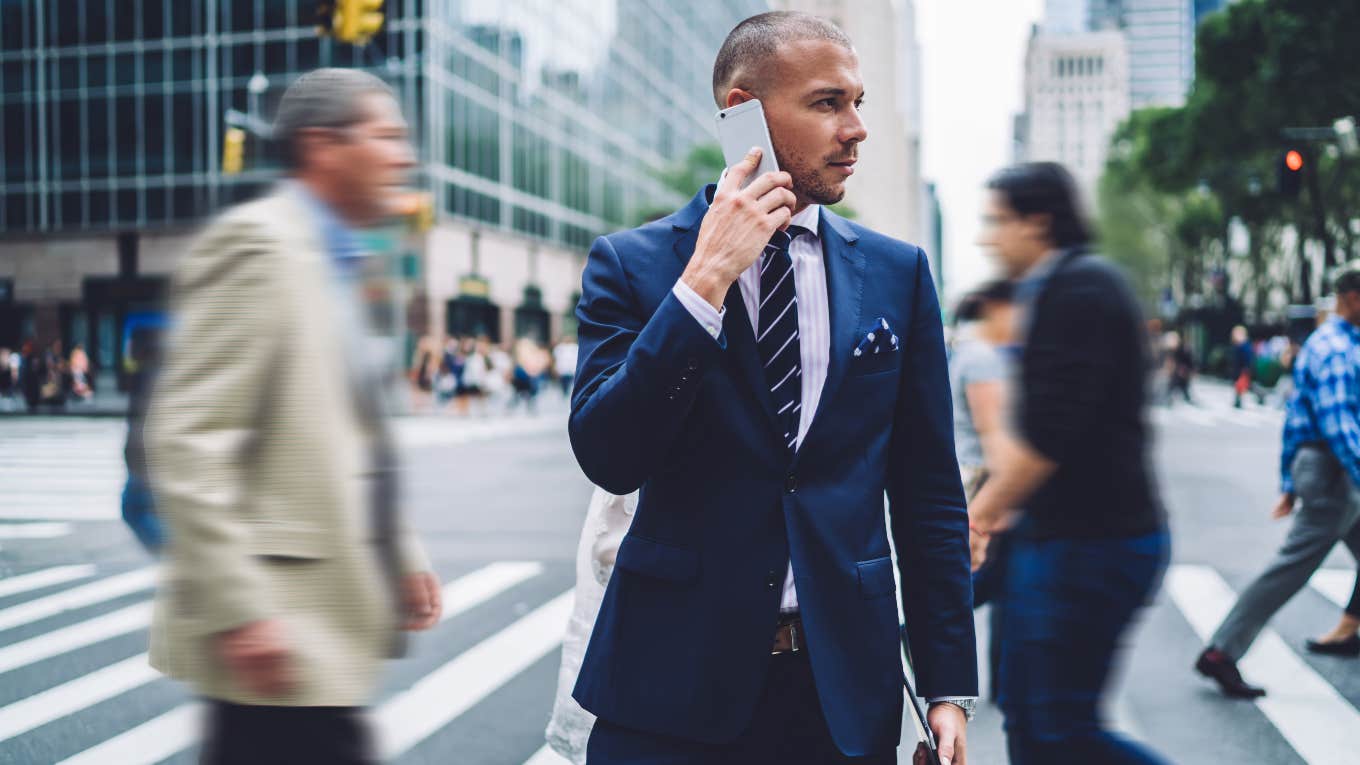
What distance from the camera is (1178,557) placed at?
931 centimetres

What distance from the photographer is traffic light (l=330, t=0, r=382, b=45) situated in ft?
30.9

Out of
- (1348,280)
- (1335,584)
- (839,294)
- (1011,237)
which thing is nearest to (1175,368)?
(1335,584)

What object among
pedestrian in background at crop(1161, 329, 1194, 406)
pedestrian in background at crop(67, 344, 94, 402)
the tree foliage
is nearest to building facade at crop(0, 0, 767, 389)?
pedestrian in background at crop(67, 344, 94, 402)

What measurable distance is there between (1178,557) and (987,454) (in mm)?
5340

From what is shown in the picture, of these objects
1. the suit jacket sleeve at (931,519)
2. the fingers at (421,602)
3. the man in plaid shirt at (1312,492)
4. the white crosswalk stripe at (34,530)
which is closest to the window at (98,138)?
the white crosswalk stripe at (34,530)

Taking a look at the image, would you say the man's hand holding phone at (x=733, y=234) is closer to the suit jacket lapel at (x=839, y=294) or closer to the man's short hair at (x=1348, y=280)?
the suit jacket lapel at (x=839, y=294)

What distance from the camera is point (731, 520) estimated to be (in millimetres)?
1976

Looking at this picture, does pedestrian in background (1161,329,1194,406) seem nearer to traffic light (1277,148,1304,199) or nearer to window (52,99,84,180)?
traffic light (1277,148,1304,199)

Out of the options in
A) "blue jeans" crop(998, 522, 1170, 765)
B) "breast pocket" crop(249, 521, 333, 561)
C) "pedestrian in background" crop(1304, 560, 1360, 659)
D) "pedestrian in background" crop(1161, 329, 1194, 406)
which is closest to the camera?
"breast pocket" crop(249, 521, 333, 561)

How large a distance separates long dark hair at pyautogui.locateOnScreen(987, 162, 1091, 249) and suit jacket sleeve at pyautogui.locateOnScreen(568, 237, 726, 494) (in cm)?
177

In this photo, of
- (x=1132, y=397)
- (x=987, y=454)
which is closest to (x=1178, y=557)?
(x=987, y=454)

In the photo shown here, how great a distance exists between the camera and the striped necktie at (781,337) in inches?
79.5

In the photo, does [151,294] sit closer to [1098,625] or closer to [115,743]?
[115,743]

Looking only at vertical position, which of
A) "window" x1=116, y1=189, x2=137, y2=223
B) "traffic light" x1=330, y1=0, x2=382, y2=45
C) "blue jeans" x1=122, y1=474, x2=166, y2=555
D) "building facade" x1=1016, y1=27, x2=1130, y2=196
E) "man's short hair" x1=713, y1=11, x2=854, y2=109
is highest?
"building facade" x1=1016, y1=27, x2=1130, y2=196
